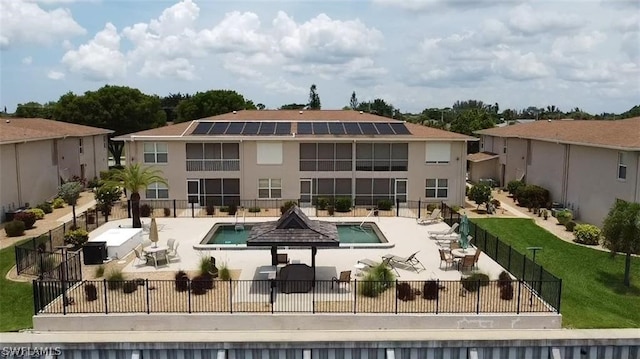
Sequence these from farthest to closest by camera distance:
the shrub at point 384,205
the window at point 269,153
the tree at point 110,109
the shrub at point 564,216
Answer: the tree at point 110,109
the window at point 269,153
the shrub at point 384,205
the shrub at point 564,216

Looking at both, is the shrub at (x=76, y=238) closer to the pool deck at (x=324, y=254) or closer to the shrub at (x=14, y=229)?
the pool deck at (x=324, y=254)

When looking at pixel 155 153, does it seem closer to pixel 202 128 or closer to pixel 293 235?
pixel 202 128

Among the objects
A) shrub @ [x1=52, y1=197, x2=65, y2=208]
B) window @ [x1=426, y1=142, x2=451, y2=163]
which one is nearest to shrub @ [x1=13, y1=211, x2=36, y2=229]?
shrub @ [x1=52, y1=197, x2=65, y2=208]

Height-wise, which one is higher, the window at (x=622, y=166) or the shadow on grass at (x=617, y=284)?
the window at (x=622, y=166)

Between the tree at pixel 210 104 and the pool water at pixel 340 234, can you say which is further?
the tree at pixel 210 104

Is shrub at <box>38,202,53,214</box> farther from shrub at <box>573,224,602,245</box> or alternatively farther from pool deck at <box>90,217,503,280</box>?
shrub at <box>573,224,602,245</box>

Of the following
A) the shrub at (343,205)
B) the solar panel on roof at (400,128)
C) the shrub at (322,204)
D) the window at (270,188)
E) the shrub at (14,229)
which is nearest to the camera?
the shrub at (14,229)

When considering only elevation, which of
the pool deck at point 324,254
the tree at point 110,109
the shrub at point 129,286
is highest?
the tree at point 110,109

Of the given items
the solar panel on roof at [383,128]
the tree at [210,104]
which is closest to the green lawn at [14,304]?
the solar panel on roof at [383,128]
